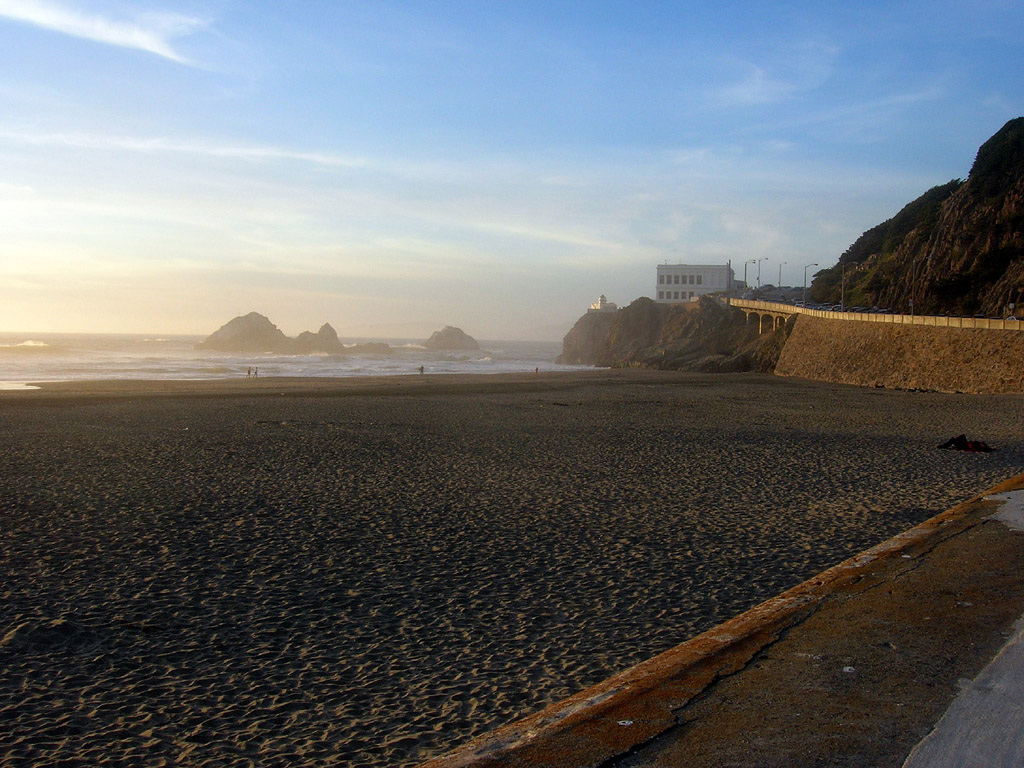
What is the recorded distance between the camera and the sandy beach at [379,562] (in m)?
4.91

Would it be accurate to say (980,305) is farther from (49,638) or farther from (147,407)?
(49,638)

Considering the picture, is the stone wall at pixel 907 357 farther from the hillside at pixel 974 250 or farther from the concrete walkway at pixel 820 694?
the concrete walkway at pixel 820 694

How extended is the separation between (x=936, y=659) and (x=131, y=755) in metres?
4.84

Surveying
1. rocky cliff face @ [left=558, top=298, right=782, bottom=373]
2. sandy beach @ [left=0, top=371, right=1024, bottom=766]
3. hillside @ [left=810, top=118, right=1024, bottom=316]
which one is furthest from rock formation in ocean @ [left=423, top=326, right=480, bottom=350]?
sandy beach @ [left=0, top=371, right=1024, bottom=766]

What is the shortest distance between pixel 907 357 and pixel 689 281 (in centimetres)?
6570

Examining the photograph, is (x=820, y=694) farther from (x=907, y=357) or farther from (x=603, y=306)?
(x=603, y=306)

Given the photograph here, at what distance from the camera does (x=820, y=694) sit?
4105 millimetres

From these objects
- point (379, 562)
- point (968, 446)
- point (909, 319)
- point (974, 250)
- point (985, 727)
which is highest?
point (974, 250)

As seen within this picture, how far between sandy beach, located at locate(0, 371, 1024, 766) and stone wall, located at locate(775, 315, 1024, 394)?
1491 centimetres

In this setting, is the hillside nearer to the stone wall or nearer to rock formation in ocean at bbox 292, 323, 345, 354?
the stone wall

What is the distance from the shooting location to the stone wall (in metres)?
32.5

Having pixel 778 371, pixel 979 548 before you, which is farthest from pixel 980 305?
pixel 979 548

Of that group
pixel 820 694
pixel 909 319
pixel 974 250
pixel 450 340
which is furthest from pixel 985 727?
pixel 450 340

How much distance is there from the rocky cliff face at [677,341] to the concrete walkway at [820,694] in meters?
54.0
